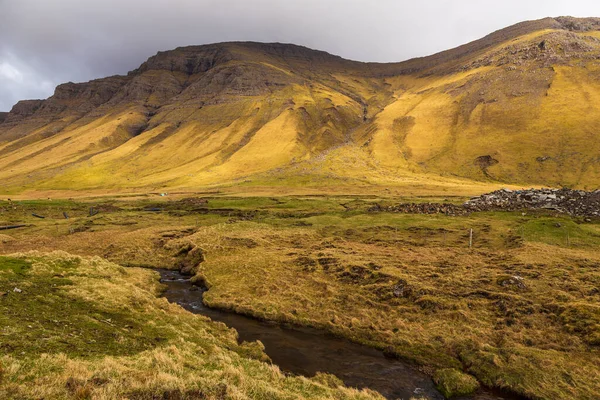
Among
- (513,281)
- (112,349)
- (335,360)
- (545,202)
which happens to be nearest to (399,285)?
(513,281)

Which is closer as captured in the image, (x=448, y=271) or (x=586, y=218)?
(x=448, y=271)

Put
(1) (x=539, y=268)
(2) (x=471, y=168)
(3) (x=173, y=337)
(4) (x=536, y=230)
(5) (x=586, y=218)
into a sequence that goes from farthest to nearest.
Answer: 1. (2) (x=471, y=168)
2. (5) (x=586, y=218)
3. (4) (x=536, y=230)
4. (1) (x=539, y=268)
5. (3) (x=173, y=337)

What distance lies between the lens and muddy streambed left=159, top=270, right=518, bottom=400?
67.7 ft

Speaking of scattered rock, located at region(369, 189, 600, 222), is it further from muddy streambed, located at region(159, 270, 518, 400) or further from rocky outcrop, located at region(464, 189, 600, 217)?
muddy streambed, located at region(159, 270, 518, 400)

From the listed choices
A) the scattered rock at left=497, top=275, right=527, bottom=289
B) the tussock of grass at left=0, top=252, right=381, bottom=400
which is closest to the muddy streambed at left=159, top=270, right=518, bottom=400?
the tussock of grass at left=0, top=252, right=381, bottom=400

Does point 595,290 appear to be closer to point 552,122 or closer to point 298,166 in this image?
point 298,166

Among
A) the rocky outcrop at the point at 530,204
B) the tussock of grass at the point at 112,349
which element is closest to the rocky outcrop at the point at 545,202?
the rocky outcrop at the point at 530,204

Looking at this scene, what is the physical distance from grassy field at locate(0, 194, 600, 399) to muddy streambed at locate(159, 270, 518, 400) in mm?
1039

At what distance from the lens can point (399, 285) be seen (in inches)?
1312

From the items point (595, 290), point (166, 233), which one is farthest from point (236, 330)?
point (166, 233)

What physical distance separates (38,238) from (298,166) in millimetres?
148456

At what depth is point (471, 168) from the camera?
169625 millimetres

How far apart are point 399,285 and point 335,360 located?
12.4 m

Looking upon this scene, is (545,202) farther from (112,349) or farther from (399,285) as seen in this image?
(112,349)
